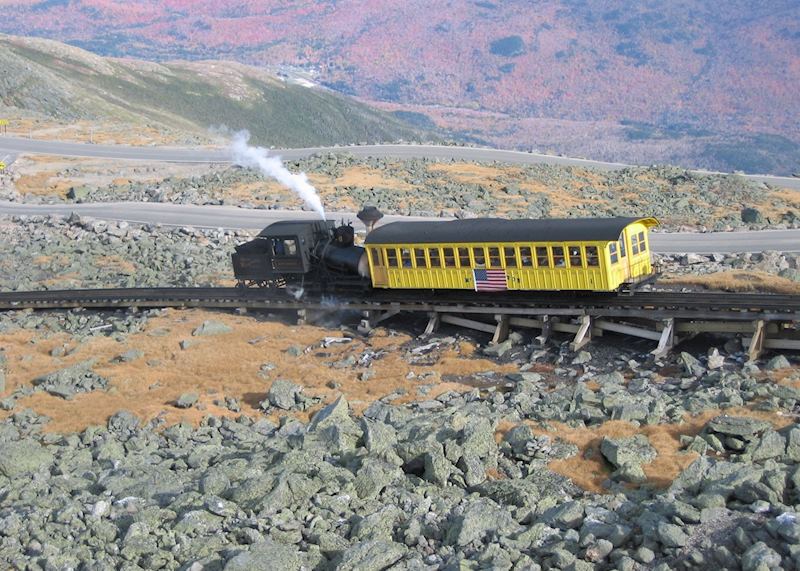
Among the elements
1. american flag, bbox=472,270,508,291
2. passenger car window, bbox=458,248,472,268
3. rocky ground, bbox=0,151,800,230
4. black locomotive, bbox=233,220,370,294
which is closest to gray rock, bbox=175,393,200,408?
black locomotive, bbox=233,220,370,294

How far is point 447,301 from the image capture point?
32.7 m

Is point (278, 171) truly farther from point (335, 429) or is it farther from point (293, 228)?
point (335, 429)

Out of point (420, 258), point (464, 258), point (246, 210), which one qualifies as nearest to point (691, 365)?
point (464, 258)

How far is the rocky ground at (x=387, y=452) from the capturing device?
1479 cm

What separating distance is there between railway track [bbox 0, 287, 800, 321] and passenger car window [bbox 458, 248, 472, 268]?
147 centimetres

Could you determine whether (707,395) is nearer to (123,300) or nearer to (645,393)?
(645,393)

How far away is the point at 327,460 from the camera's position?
19.0m

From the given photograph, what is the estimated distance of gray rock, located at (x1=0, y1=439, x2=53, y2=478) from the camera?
→ 20628 mm

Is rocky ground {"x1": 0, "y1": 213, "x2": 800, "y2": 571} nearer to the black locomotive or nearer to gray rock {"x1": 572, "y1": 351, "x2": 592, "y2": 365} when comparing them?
gray rock {"x1": 572, "y1": 351, "x2": 592, "y2": 365}

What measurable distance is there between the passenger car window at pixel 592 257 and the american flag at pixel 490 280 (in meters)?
3.25

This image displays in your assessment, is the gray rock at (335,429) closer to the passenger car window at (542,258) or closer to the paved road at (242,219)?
the passenger car window at (542,258)

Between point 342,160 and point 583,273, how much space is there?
45.4 m

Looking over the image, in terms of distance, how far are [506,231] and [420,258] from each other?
12.3 feet

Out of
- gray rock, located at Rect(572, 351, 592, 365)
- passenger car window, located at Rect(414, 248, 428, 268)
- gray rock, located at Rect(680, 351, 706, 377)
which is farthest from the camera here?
passenger car window, located at Rect(414, 248, 428, 268)
